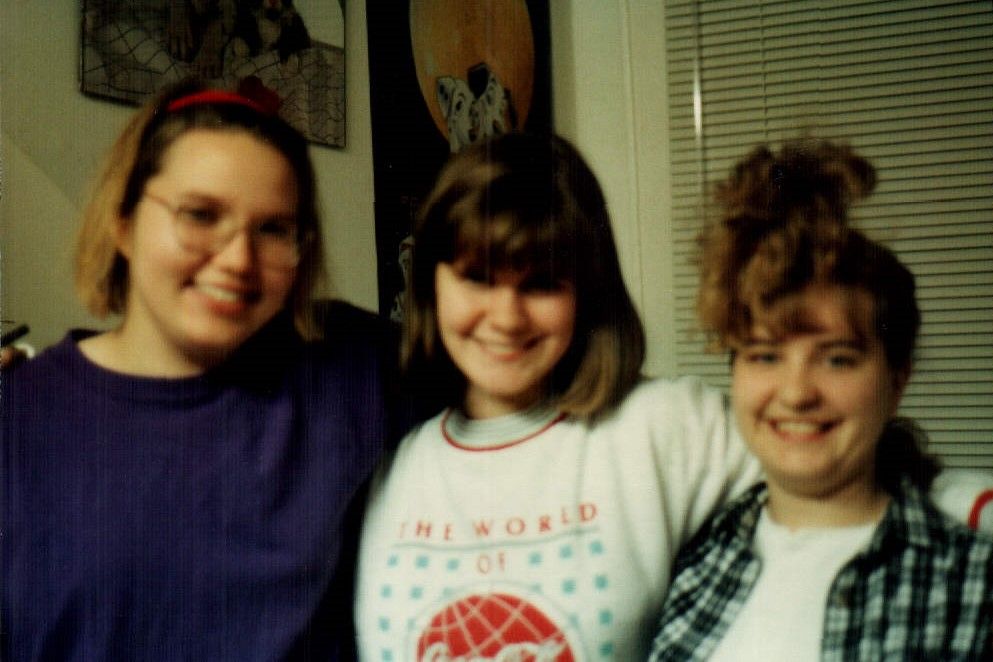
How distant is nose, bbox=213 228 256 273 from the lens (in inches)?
24.1

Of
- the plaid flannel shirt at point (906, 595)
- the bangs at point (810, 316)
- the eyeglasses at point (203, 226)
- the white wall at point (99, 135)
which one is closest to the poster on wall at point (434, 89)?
the white wall at point (99, 135)

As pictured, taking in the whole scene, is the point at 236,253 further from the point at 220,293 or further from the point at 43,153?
the point at 43,153

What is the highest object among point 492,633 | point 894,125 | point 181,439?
point 894,125

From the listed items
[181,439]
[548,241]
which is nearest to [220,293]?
[181,439]

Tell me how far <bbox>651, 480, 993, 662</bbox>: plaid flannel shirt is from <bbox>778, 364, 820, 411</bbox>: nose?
0.27 feet

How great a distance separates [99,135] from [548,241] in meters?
0.35

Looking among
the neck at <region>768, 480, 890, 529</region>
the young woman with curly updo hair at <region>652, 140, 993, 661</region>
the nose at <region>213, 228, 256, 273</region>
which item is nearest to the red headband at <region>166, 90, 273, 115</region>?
the nose at <region>213, 228, 256, 273</region>

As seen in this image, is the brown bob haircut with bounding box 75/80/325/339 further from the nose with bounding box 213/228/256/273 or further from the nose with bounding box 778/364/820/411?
the nose with bounding box 778/364/820/411

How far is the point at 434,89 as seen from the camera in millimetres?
711

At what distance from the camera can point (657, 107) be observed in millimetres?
635

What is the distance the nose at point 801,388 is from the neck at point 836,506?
65 millimetres

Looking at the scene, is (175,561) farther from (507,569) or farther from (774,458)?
(774,458)

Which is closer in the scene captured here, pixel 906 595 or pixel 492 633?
pixel 906 595

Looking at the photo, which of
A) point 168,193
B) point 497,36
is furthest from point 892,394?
point 168,193
